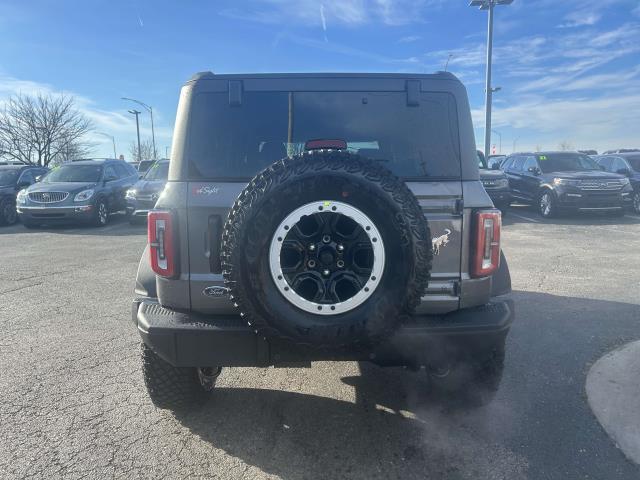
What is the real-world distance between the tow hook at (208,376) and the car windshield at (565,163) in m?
13.4

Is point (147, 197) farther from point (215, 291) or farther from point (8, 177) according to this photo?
point (215, 291)

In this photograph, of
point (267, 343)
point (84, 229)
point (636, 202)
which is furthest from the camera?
point (636, 202)

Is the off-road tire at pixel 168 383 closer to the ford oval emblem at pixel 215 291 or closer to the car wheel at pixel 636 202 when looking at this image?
the ford oval emblem at pixel 215 291

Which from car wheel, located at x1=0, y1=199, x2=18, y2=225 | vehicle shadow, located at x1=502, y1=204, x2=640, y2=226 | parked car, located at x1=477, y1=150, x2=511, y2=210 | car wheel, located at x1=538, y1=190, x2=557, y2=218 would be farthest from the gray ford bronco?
car wheel, located at x1=0, y1=199, x2=18, y2=225

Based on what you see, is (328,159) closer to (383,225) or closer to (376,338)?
(383,225)

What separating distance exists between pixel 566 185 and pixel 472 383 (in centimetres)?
1137

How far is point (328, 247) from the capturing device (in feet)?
7.63

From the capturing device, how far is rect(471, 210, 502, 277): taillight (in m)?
2.69

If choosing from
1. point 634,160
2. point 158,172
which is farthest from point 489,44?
point 158,172

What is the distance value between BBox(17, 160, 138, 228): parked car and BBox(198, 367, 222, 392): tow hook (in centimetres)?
1084

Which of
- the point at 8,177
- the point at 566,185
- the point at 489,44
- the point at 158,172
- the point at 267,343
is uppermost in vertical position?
the point at 489,44

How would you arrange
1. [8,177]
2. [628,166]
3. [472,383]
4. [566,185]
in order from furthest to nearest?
[8,177]
[628,166]
[566,185]
[472,383]

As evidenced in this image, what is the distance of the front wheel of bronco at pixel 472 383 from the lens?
3119mm

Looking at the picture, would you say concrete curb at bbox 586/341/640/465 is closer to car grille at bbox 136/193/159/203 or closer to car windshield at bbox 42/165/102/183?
car grille at bbox 136/193/159/203
